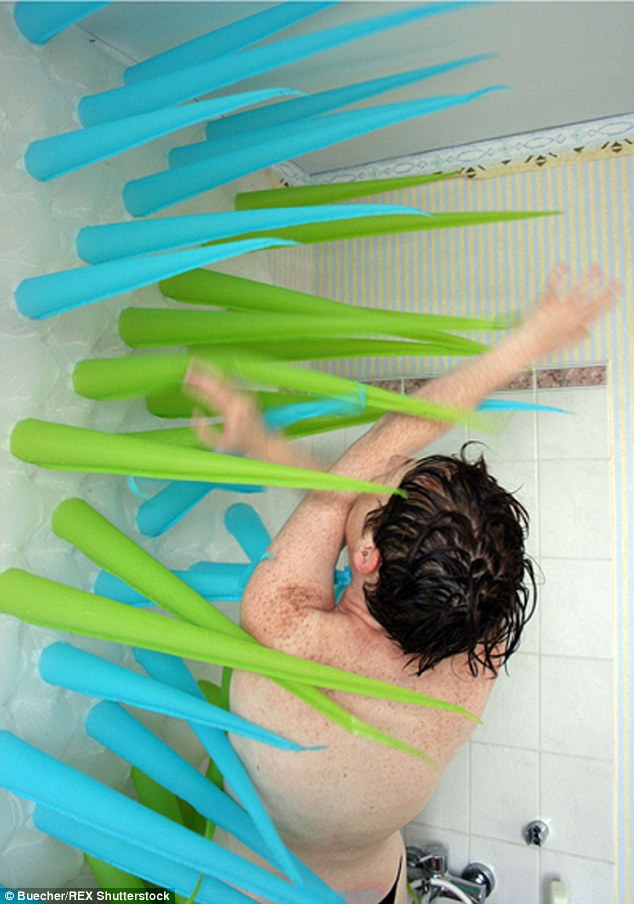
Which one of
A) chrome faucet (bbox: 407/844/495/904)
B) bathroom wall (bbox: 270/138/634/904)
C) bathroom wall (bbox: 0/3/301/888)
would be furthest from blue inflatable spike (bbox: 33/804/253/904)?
bathroom wall (bbox: 270/138/634/904)

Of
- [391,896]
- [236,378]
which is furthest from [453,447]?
[236,378]

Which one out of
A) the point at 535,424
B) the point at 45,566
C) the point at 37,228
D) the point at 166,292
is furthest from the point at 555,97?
the point at 45,566

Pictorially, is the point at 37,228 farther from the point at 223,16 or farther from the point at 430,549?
the point at 430,549

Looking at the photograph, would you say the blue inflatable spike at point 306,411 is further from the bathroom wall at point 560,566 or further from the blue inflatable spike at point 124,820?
the bathroom wall at point 560,566

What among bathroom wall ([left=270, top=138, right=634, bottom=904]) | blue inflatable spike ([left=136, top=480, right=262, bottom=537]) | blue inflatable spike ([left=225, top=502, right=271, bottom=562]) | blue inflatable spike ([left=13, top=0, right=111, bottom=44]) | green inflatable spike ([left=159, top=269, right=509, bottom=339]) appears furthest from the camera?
bathroom wall ([left=270, top=138, right=634, bottom=904])

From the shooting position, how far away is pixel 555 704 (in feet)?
6.77

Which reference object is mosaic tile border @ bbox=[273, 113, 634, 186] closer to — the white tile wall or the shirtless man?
the white tile wall

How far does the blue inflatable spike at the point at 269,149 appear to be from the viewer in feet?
3.95

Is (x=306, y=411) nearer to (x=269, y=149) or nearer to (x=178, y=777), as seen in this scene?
(x=269, y=149)

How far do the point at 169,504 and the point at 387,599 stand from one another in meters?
0.49

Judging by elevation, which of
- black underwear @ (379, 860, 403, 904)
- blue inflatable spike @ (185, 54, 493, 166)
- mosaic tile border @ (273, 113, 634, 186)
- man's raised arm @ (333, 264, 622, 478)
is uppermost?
mosaic tile border @ (273, 113, 634, 186)

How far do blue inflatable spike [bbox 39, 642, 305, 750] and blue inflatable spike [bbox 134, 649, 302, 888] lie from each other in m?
0.11

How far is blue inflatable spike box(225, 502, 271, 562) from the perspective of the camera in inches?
65.2

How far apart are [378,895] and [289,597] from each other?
0.69 meters
